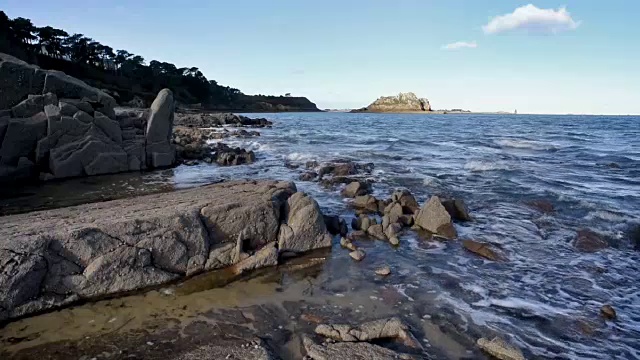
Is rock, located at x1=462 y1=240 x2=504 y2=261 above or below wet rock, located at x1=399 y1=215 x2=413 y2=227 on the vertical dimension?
below

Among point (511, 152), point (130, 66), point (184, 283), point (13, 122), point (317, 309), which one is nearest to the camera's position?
point (317, 309)

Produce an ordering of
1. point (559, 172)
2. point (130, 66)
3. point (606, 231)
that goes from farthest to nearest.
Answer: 1. point (130, 66)
2. point (559, 172)
3. point (606, 231)

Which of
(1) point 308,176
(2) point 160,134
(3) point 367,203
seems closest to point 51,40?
(2) point 160,134

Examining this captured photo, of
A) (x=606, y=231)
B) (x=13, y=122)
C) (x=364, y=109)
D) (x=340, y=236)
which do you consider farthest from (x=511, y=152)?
(x=364, y=109)

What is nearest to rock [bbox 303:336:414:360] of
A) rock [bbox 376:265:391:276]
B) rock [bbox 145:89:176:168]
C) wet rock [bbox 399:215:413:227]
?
rock [bbox 376:265:391:276]

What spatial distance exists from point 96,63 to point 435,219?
293ft

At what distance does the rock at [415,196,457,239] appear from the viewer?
9.86 meters

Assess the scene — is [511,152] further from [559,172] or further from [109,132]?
[109,132]

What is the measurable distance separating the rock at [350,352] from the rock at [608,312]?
3781mm

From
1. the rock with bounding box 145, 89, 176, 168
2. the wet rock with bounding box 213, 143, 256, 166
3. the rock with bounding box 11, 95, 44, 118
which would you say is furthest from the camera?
the wet rock with bounding box 213, 143, 256, 166

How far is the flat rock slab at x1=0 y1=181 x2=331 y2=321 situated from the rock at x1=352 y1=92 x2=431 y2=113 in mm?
165329

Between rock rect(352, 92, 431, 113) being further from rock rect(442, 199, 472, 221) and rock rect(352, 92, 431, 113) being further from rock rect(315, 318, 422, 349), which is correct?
rock rect(315, 318, 422, 349)

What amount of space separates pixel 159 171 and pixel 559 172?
1929 cm

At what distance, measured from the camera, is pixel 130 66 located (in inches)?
3285
